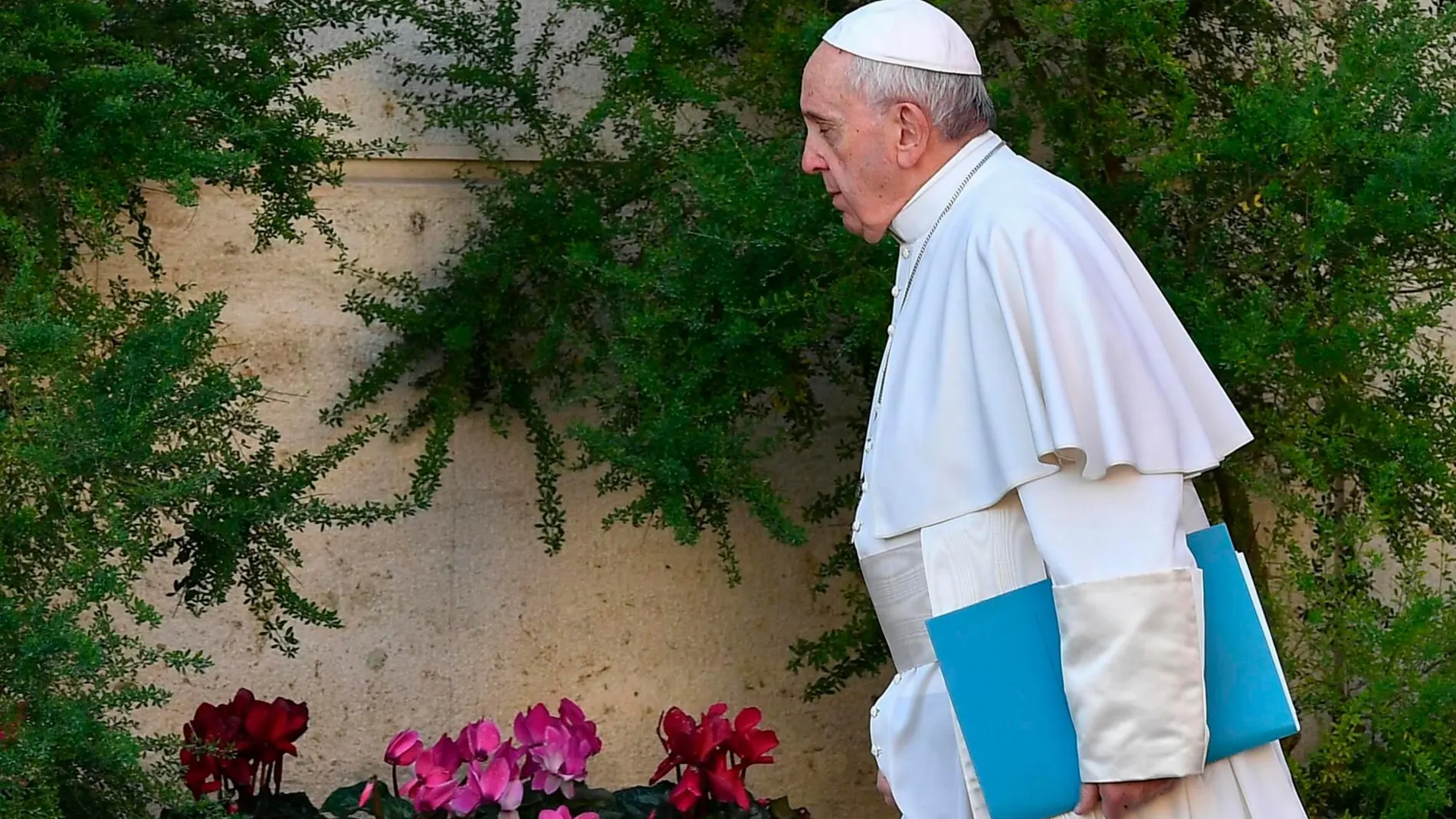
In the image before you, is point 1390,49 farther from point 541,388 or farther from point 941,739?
point 541,388

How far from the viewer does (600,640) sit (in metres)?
4.11

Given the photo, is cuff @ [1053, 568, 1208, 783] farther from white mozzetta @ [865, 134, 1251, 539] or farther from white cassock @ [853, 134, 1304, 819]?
white mozzetta @ [865, 134, 1251, 539]

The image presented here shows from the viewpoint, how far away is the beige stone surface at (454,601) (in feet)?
12.8

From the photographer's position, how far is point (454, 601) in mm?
4016

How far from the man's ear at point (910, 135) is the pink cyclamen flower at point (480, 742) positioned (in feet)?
5.24

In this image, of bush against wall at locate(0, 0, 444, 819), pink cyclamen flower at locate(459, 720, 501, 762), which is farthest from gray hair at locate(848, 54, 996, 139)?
pink cyclamen flower at locate(459, 720, 501, 762)

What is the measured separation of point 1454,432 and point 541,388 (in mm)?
2088

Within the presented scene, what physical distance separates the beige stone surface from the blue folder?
2185 millimetres

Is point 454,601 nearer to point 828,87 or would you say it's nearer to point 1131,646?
point 828,87

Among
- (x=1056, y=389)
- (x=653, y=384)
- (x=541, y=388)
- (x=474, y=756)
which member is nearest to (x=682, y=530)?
(x=653, y=384)

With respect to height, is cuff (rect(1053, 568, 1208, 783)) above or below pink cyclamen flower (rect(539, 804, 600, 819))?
below

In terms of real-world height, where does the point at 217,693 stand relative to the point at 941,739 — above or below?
above

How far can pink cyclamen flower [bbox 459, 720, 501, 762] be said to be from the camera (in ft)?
10.6

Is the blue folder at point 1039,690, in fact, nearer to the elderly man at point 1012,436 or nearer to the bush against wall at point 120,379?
the elderly man at point 1012,436
